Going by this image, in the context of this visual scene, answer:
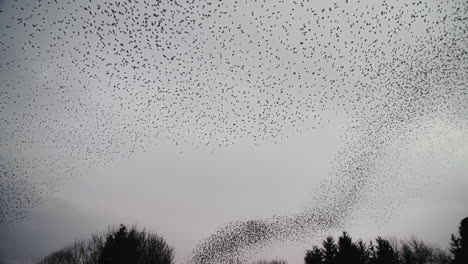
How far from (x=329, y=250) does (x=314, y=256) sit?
2487mm

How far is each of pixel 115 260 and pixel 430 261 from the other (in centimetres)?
5682

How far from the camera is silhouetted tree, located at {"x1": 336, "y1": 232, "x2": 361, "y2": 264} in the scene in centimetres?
2595

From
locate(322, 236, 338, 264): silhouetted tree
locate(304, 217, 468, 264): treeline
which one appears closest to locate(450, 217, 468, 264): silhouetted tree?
locate(304, 217, 468, 264): treeline

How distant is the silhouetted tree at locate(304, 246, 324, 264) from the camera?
101 ft

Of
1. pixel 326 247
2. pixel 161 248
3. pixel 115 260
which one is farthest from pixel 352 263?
pixel 161 248

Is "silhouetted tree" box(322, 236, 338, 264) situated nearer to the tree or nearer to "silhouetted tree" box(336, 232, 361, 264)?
"silhouetted tree" box(336, 232, 361, 264)

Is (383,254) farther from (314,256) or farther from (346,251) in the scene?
(314,256)

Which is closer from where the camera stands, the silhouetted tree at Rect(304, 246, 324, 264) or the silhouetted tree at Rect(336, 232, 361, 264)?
the silhouetted tree at Rect(336, 232, 361, 264)

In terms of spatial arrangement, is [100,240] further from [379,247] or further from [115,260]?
[379,247]

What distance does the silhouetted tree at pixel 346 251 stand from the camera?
26.0 meters

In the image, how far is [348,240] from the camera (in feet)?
87.9

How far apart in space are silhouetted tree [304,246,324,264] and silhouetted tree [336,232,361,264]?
4.41 meters

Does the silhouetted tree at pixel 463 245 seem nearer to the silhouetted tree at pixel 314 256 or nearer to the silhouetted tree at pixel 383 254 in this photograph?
the silhouetted tree at pixel 383 254

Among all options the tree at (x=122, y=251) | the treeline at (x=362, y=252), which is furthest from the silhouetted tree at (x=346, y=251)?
the tree at (x=122, y=251)
